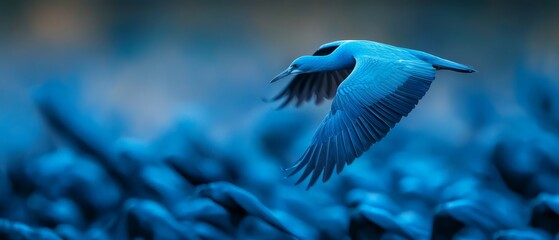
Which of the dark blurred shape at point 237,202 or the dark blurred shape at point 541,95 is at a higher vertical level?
the dark blurred shape at point 237,202

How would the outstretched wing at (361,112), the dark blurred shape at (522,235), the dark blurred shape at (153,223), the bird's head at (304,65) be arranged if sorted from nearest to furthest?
the outstretched wing at (361,112)
the bird's head at (304,65)
the dark blurred shape at (522,235)
the dark blurred shape at (153,223)

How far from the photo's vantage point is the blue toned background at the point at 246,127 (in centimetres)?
355

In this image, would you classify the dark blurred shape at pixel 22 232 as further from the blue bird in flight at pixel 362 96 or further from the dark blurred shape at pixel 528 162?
the dark blurred shape at pixel 528 162

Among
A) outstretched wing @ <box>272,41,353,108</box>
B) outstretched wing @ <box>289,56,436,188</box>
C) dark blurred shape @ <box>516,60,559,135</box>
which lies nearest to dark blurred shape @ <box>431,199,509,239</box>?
dark blurred shape @ <box>516,60,559,135</box>

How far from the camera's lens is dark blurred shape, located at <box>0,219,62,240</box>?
367 centimetres

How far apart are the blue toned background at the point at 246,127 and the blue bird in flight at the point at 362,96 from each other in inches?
31.0

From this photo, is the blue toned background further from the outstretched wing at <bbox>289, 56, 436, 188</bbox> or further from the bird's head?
the outstretched wing at <bbox>289, 56, 436, 188</bbox>

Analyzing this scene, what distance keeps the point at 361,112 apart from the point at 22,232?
1791mm

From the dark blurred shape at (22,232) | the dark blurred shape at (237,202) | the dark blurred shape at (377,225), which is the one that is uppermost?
the dark blurred shape at (22,232)

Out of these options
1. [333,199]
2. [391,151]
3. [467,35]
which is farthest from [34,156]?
[467,35]

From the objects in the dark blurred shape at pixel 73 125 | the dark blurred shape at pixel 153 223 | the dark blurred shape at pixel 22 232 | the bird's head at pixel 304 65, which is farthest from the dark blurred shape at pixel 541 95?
the dark blurred shape at pixel 22 232

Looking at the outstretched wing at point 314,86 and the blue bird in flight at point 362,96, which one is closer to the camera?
the blue bird in flight at point 362,96

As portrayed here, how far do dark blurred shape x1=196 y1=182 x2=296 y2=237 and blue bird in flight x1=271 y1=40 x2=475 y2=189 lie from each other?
0.92m

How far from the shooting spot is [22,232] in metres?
3.69
